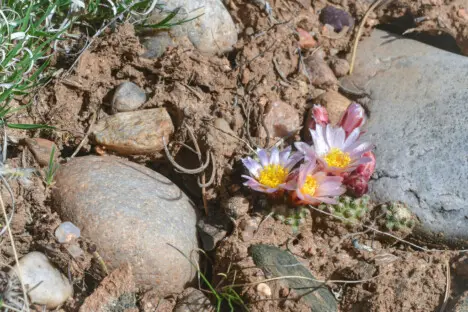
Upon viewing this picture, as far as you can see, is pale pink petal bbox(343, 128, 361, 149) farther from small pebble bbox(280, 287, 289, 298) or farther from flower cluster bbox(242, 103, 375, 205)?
small pebble bbox(280, 287, 289, 298)

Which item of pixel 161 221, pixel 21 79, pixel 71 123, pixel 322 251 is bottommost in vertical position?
pixel 322 251

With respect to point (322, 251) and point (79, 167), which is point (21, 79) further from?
point (322, 251)

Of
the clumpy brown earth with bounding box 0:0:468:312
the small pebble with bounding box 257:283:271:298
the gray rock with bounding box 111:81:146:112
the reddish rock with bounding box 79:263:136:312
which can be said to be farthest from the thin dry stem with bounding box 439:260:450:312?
the gray rock with bounding box 111:81:146:112

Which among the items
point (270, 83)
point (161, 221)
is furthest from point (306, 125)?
point (161, 221)

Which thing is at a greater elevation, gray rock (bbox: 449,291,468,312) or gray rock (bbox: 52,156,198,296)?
gray rock (bbox: 52,156,198,296)

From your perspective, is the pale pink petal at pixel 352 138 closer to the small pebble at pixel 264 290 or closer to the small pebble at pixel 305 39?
the small pebble at pixel 305 39

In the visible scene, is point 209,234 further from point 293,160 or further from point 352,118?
point 352,118
